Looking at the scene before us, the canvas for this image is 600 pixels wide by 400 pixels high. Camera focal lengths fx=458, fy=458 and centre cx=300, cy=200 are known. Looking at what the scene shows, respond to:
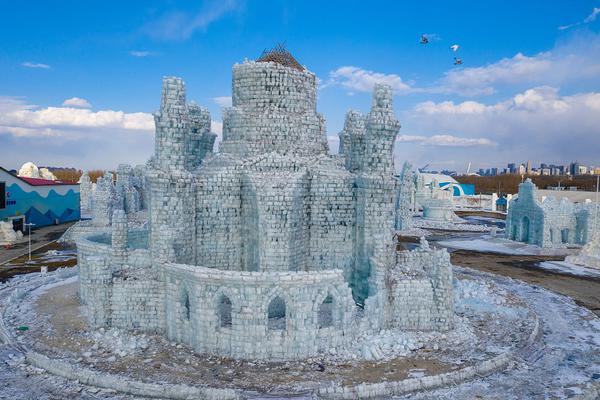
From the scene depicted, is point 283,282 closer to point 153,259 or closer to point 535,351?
point 153,259

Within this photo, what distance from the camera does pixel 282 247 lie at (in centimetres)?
1659

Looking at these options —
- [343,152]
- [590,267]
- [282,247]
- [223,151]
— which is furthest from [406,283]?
[590,267]

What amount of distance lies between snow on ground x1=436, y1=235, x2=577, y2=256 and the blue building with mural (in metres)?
41.1

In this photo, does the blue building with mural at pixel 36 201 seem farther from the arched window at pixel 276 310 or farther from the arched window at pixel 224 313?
the arched window at pixel 276 310

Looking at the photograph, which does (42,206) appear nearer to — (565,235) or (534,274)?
(534,274)

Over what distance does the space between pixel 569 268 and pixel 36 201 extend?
164 feet

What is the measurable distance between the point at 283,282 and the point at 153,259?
18.2 ft

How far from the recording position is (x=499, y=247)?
130ft

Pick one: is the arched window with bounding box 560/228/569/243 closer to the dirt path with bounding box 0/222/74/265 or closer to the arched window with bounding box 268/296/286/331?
the arched window with bounding box 268/296/286/331

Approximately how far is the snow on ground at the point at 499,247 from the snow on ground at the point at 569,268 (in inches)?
176

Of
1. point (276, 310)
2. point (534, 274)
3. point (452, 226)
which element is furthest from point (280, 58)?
point (452, 226)

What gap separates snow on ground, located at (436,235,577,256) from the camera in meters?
37.2

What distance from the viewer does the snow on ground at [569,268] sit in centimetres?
2852

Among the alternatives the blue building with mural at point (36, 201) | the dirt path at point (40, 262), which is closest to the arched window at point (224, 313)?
the dirt path at point (40, 262)
